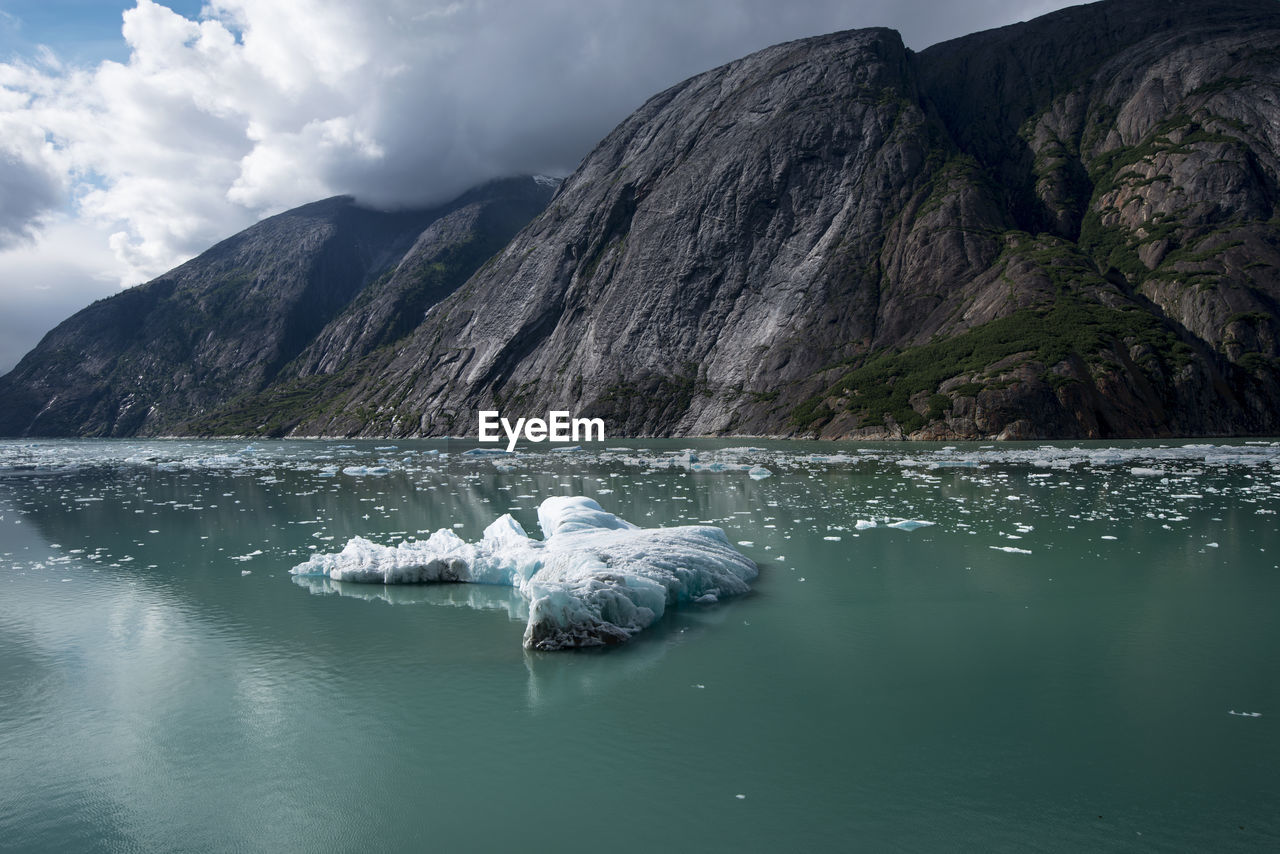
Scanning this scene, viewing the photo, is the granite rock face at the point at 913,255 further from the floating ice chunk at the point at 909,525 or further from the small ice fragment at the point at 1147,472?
the floating ice chunk at the point at 909,525

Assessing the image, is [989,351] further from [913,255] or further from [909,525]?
[909,525]

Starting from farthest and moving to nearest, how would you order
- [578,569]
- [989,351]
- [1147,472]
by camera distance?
[989,351], [1147,472], [578,569]

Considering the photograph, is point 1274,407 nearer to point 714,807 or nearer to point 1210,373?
point 1210,373

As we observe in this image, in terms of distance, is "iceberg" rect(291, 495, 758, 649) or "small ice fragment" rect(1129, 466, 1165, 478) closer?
"iceberg" rect(291, 495, 758, 649)

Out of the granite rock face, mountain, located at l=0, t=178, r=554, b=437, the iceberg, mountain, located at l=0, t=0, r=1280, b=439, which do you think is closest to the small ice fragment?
the iceberg

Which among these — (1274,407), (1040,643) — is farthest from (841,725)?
(1274,407)

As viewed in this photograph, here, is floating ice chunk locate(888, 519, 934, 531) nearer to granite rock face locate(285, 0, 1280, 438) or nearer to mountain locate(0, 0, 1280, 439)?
mountain locate(0, 0, 1280, 439)

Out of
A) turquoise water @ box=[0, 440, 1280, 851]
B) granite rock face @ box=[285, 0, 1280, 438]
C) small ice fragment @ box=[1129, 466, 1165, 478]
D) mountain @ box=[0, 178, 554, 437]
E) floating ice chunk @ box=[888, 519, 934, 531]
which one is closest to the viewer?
turquoise water @ box=[0, 440, 1280, 851]

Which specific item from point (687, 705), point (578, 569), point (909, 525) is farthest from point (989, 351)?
point (687, 705)

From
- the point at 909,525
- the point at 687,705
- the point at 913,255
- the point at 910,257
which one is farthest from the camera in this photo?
the point at 910,257
